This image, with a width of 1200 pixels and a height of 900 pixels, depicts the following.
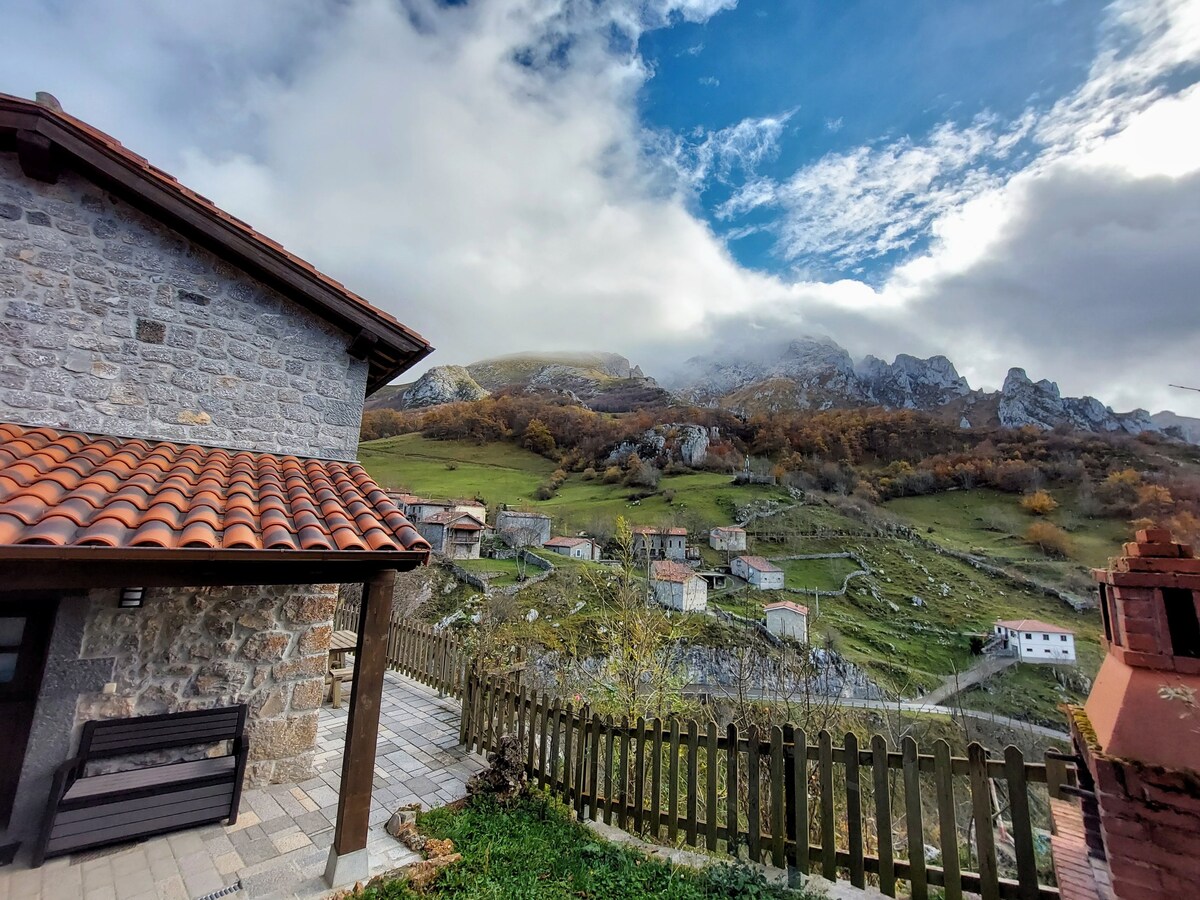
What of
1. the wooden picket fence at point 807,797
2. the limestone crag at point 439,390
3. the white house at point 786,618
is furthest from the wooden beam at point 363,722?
the limestone crag at point 439,390

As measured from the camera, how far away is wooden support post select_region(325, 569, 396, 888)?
368 cm

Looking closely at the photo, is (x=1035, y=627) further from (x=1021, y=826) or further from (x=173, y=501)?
(x=173, y=501)

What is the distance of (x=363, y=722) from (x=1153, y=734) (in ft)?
→ 14.6

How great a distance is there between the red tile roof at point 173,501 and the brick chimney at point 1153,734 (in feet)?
13.3

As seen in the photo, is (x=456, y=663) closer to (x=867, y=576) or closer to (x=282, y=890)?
(x=282, y=890)

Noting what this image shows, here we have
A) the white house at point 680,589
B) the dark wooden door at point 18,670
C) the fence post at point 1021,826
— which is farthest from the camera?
the white house at point 680,589

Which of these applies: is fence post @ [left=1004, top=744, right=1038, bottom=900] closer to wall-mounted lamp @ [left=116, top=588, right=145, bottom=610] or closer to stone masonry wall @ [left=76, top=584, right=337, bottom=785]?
stone masonry wall @ [left=76, top=584, right=337, bottom=785]

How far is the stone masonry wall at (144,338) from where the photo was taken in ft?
15.2

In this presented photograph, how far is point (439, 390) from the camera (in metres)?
115

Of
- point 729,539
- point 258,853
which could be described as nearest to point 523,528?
point 729,539

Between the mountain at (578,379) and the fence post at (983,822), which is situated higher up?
the mountain at (578,379)

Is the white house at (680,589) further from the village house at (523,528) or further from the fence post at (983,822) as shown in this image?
the fence post at (983,822)

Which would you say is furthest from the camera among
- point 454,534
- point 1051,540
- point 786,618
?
point 1051,540

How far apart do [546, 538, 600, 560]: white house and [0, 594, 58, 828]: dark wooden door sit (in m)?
39.7
